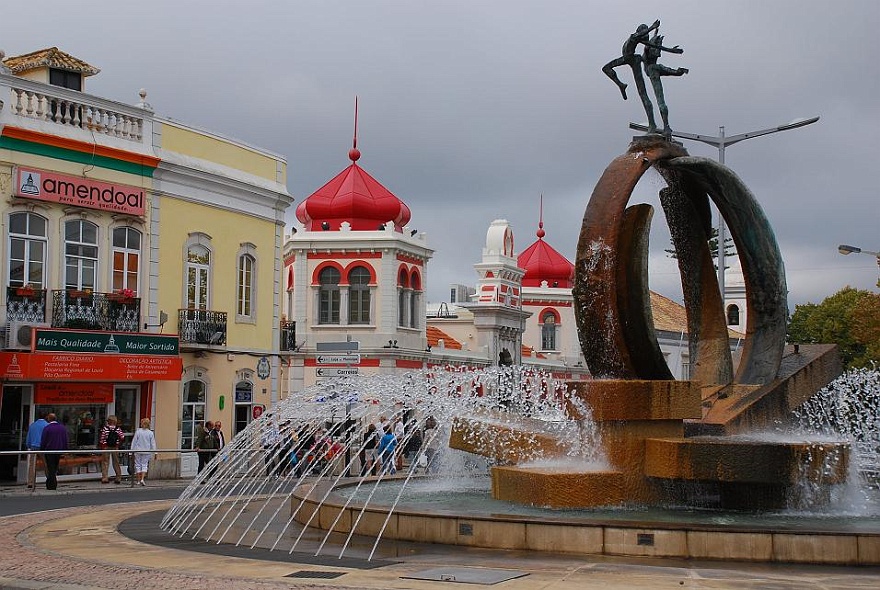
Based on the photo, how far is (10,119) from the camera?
2681cm

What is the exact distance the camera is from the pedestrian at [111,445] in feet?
83.7

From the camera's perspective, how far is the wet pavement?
10234 mm

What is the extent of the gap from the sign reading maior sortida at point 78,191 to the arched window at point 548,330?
154ft

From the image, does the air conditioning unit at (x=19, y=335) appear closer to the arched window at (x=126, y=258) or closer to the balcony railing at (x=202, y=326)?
the arched window at (x=126, y=258)

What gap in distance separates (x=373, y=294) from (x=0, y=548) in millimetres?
37612

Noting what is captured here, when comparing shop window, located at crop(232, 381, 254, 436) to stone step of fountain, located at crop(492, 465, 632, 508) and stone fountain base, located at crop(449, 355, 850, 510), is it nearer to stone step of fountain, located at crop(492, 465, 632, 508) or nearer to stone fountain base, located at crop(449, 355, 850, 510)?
stone fountain base, located at crop(449, 355, 850, 510)

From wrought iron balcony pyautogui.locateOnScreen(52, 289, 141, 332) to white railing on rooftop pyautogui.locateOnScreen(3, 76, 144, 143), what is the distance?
4.05m

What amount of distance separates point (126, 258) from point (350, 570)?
2010 centimetres

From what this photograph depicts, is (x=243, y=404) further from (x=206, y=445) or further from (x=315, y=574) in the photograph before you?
(x=315, y=574)

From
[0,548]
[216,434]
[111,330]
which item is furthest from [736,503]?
[111,330]

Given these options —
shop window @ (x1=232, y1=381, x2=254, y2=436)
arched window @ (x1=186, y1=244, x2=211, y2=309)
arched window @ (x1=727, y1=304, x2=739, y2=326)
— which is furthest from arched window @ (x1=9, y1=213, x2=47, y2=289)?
arched window @ (x1=727, y1=304, x2=739, y2=326)

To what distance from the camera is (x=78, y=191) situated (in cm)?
2791

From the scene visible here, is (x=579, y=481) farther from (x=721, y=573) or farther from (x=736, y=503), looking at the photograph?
(x=721, y=573)

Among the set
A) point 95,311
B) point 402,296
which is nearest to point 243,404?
point 95,311
